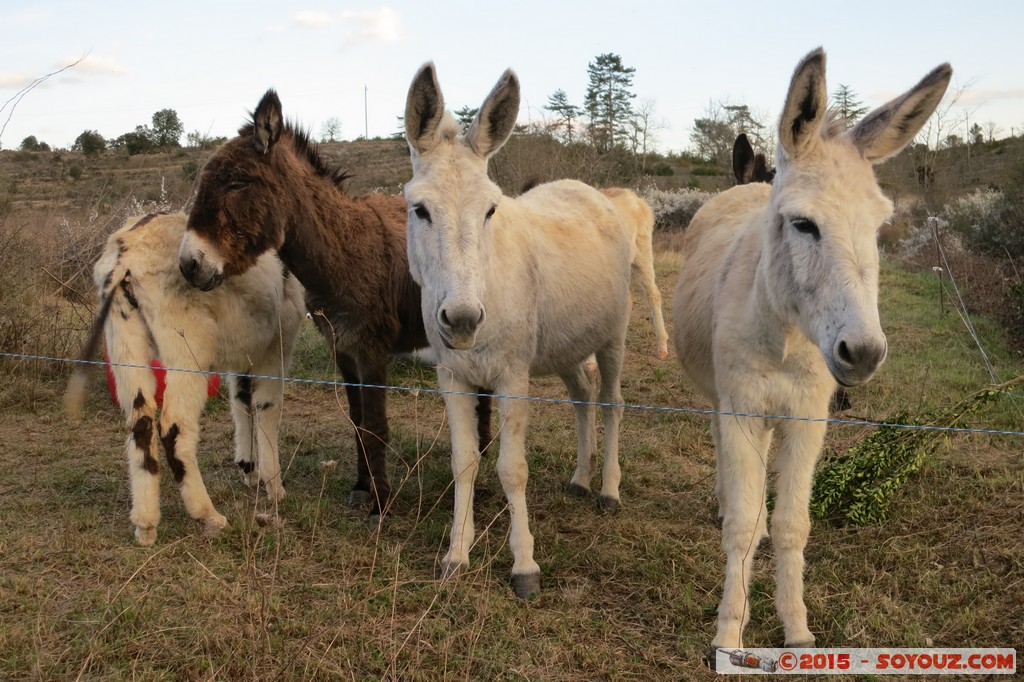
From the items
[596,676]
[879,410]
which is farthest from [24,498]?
[879,410]

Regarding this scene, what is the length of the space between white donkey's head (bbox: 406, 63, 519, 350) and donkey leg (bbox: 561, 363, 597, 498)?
5.20 ft

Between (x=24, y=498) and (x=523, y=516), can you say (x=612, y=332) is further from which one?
(x=24, y=498)

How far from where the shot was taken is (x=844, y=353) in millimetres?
2473

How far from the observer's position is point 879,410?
6.48 meters

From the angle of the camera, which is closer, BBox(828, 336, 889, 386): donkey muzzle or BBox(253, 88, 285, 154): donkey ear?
BBox(828, 336, 889, 386): donkey muzzle

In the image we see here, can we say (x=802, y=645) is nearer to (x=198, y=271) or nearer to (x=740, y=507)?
(x=740, y=507)

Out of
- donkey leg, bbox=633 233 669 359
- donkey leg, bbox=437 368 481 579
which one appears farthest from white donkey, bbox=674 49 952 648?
donkey leg, bbox=633 233 669 359

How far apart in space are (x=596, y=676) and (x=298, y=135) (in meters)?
3.71

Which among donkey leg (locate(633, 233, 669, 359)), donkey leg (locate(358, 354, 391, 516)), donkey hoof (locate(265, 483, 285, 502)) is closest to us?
Answer: donkey leg (locate(358, 354, 391, 516))

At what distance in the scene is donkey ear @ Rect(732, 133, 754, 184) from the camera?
5.82m

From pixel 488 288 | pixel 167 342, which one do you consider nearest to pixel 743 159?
pixel 488 288

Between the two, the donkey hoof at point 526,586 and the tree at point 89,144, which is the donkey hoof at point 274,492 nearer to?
the donkey hoof at point 526,586

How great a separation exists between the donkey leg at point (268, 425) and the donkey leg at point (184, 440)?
50 centimetres

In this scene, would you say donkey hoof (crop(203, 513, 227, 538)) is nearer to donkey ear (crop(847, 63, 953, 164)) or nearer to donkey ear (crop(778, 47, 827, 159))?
donkey ear (crop(778, 47, 827, 159))
